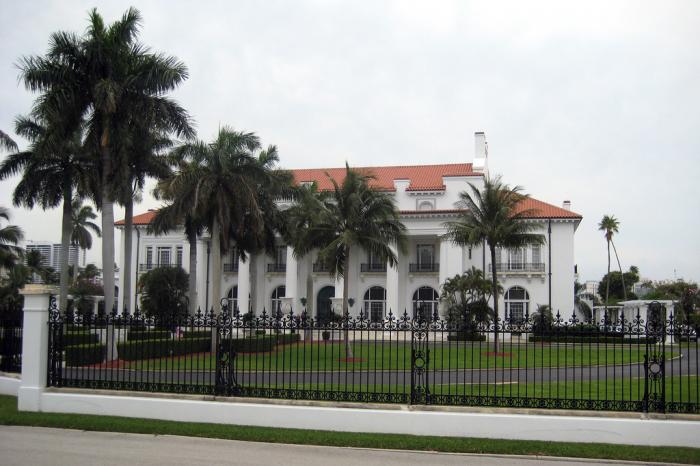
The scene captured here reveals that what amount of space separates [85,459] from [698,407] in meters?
9.45

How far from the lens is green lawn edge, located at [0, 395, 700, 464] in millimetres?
9969

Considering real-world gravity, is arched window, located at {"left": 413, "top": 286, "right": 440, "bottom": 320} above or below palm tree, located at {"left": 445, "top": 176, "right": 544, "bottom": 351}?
below

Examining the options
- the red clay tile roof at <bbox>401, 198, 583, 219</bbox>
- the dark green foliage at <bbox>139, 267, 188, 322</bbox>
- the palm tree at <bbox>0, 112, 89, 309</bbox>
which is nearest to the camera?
the palm tree at <bbox>0, 112, 89, 309</bbox>

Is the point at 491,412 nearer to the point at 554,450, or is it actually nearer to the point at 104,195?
the point at 554,450

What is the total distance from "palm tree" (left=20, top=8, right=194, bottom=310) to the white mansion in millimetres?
20961

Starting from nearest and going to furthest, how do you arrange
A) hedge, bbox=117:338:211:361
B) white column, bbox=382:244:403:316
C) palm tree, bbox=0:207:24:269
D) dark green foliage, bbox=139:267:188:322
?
hedge, bbox=117:338:211:361 < palm tree, bbox=0:207:24:269 < dark green foliage, bbox=139:267:188:322 < white column, bbox=382:244:403:316

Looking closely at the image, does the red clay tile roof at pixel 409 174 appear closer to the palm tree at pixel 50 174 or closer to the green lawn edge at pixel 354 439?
the palm tree at pixel 50 174

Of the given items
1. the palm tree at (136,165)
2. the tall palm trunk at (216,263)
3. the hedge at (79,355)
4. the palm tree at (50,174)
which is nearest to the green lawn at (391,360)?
the hedge at (79,355)

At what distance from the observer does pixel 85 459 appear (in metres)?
9.59

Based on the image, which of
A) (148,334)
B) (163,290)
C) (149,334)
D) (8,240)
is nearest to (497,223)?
(149,334)

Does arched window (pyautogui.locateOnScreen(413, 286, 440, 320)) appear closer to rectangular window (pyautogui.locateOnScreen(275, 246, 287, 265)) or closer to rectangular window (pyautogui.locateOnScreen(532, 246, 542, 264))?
rectangular window (pyautogui.locateOnScreen(532, 246, 542, 264))

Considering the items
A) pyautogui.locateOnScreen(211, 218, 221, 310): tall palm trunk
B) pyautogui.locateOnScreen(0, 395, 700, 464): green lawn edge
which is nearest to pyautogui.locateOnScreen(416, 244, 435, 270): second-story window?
pyautogui.locateOnScreen(211, 218, 221, 310): tall palm trunk

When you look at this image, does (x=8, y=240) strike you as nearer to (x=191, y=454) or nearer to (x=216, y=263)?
(x=216, y=263)

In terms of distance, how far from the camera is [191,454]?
32.4 feet
